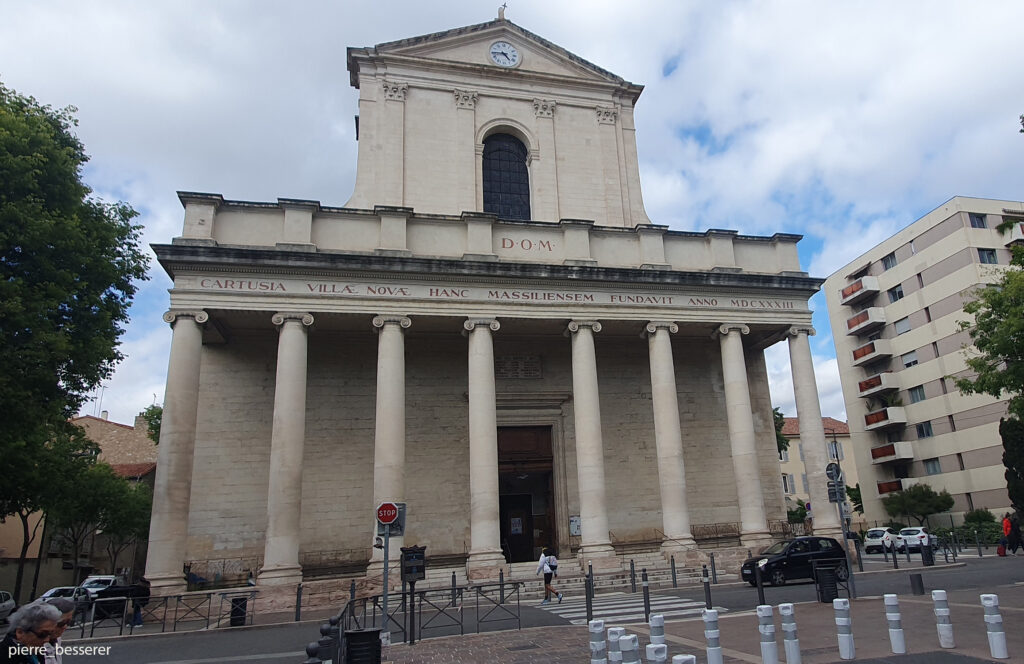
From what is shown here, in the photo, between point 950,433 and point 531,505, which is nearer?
point 531,505

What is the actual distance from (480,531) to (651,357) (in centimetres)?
807

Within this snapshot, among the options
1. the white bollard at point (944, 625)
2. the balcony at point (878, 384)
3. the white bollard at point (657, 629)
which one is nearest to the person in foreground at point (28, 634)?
the white bollard at point (657, 629)

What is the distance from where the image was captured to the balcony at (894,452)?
43.3 meters

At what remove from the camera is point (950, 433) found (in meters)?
40.5

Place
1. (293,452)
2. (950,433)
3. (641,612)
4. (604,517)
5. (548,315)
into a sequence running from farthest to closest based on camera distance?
(950,433), (548,315), (604,517), (293,452), (641,612)

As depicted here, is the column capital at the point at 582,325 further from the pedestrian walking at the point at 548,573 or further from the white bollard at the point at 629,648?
the white bollard at the point at 629,648

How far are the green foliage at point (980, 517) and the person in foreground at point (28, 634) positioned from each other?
1637 inches

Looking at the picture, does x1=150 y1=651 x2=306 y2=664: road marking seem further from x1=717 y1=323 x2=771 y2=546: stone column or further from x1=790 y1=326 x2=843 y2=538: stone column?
x1=790 y1=326 x2=843 y2=538: stone column

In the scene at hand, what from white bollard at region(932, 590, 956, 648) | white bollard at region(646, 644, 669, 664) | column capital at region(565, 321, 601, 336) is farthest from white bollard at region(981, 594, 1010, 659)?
column capital at region(565, 321, 601, 336)

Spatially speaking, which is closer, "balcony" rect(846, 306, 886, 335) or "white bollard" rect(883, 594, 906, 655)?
"white bollard" rect(883, 594, 906, 655)

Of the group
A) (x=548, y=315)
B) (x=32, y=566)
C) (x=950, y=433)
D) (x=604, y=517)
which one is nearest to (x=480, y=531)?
A: (x=604, y=517)

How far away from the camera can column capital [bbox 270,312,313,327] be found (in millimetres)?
19766

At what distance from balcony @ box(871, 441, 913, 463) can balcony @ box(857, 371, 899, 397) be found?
11.7ft

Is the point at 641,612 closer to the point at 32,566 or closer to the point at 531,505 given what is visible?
the point at 531,505
